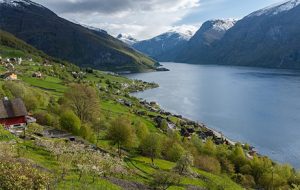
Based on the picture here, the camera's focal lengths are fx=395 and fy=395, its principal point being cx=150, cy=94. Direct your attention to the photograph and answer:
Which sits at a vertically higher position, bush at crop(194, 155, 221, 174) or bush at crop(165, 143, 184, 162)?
bush at crop(165, 143, 184, 162)

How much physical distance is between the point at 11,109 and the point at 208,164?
127ft

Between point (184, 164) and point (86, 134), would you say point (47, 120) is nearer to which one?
point (86, 134)

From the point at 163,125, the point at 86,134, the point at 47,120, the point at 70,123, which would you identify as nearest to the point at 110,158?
the point at 86,134

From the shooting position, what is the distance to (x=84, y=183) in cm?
3978

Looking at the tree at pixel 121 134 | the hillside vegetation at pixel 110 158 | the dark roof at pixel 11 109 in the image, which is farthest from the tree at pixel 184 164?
the dark roof at pixel 11 109

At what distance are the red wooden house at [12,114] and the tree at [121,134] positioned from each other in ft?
53.0

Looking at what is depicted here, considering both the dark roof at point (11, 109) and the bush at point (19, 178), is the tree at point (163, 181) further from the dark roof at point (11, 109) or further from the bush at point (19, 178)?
the dark roof at point (11, 109)

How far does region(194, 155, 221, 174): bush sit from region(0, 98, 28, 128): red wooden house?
3397 cm

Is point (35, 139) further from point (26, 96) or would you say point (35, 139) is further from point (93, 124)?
point (26, 96)

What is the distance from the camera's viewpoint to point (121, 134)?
72.0 m

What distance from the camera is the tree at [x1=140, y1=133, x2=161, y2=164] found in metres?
73.7

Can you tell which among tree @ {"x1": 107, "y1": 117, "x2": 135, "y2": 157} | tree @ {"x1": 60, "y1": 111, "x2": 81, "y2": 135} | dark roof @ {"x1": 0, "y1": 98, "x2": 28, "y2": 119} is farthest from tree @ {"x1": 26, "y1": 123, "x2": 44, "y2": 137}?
tree @ {"x1": 107, "y1": 117, "x2": 135, "y2": 157}

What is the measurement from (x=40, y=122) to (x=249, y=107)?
5121 inches

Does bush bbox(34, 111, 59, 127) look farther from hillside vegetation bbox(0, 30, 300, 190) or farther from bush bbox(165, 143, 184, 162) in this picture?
bush bbox(165, 143, 184, 162)
